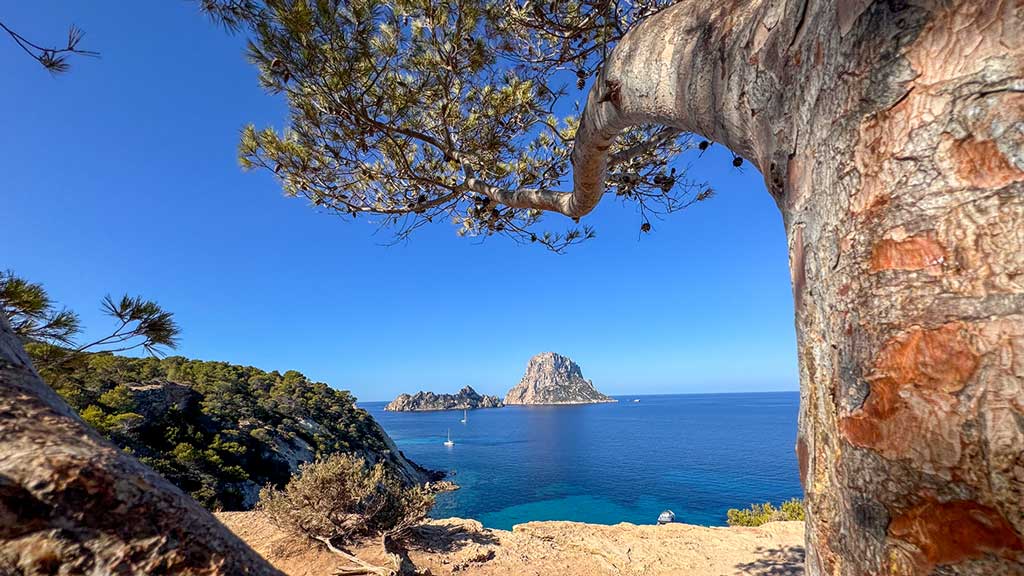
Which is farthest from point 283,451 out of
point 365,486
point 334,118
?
point 334,118

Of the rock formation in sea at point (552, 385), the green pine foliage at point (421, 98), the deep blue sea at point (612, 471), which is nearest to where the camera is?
the green pine foliage at point (421, 98)

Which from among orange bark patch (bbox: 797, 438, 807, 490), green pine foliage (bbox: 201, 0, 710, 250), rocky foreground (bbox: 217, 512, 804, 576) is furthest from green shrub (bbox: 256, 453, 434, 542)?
orange bark patch (bbox: 797, 438, 807, 490)

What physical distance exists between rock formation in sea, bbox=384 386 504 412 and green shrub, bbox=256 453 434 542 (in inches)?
5109

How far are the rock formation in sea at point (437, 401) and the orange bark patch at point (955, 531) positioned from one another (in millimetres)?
136843

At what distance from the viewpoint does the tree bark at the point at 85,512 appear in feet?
1.69

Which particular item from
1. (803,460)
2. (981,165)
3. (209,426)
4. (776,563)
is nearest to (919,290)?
(981,165)

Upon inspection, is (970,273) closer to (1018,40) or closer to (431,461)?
(1018,40)

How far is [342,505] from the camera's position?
6.43 m

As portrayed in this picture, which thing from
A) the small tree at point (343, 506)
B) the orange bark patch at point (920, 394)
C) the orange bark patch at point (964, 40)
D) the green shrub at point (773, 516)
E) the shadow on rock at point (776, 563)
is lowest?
the green shrub at point (773, 516)

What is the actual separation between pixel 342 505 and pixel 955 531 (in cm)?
736

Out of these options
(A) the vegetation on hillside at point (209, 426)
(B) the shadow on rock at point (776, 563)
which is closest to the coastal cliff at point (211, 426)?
(A) the vegetation on hillside at point (209, 426)

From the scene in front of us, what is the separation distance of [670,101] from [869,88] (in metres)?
0.72

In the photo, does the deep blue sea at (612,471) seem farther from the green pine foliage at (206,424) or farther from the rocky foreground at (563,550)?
the rocky foreground at (563,550)

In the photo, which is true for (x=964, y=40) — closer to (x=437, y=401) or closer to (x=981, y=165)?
(x=981, y=165)
